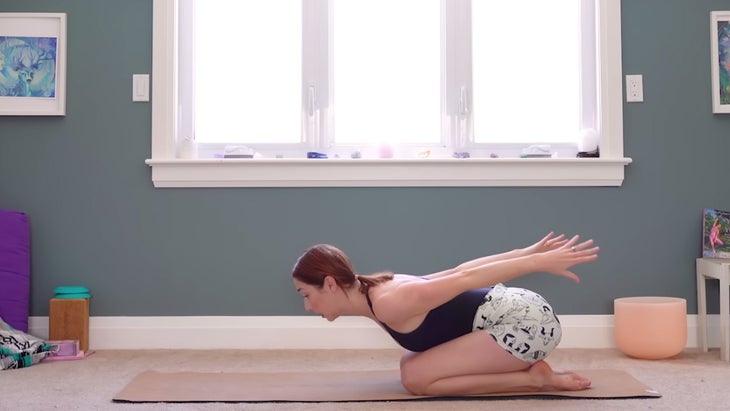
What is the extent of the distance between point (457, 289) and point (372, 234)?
118cm

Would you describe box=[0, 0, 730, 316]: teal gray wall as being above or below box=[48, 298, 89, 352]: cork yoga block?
above

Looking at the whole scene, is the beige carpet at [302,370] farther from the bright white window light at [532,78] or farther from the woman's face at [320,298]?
the bright white window light at [532,78]

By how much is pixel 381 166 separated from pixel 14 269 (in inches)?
60.5

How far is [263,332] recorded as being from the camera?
320 centimetres

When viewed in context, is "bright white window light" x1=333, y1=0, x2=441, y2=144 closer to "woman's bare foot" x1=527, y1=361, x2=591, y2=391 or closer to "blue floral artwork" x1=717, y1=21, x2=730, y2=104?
"blue floral artwork" x1=717, y1=21, x2=730, y2=104

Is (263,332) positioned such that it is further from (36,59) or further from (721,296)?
(721,296)

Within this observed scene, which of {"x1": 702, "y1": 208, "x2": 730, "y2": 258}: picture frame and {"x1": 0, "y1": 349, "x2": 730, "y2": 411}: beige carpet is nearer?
{"x1": 0, "y1": 349, "x2": 730, "y2": 411}: beige carpet

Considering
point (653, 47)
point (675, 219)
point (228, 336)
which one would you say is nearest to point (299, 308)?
point (228, 336)

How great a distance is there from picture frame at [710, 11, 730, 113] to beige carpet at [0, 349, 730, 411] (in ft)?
3.50

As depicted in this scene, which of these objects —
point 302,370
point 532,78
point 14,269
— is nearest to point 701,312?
point 532,78

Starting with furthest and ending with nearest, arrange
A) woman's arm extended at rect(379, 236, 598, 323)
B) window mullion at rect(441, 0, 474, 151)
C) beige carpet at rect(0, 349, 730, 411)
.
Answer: window mullion at rect(441, 0, 474, 151), beige carpet at rect(0, 349, 730, 411), woman's arm extended at rect(379, 236, 598, 323)

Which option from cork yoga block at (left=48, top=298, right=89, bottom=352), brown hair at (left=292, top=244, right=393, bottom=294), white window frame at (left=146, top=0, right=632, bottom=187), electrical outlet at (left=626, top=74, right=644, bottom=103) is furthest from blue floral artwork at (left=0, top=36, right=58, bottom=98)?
electrical outlet at (left=626, top=74, right=644, bottom=103)

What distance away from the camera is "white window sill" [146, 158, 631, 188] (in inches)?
126

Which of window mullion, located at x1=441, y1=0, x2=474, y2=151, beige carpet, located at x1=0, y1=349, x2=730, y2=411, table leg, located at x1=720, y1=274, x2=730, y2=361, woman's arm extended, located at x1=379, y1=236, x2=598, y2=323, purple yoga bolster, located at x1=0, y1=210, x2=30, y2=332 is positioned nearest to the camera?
woman's arm extended, located at x1=379, y1=236, x2=598, y2=323
